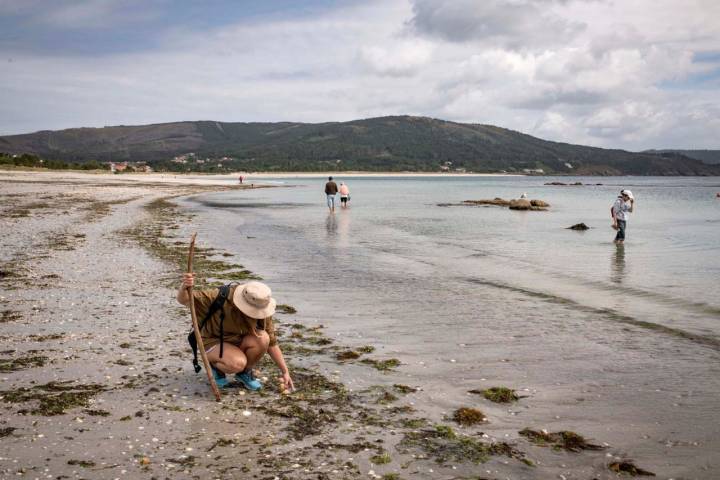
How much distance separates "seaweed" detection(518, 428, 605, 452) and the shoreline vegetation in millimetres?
20

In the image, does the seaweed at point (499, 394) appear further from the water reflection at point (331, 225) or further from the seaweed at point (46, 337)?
the water reflection at point (331, 225)

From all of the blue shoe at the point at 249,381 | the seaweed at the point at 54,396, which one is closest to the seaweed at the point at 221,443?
the blue shoe at the point at 249,381

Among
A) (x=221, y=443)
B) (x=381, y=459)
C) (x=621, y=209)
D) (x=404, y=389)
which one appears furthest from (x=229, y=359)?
(x=621, y=209)

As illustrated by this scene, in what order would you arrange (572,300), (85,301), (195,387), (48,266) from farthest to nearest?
(48,266) < (572,300) < (85,301) < (195,387)

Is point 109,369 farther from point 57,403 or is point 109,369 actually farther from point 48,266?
point 48,266

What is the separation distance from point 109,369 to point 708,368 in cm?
808

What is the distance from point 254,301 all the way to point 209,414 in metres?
1.29

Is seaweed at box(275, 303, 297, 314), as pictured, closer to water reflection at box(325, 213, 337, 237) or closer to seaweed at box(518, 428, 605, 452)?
seaweed at box(518, 428, 605, 452)

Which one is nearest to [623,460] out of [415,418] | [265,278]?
[415,418]

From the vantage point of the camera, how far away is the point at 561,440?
19.5 ft

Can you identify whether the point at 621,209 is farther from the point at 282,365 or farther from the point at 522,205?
the point at 522,205

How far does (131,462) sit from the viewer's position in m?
5.29

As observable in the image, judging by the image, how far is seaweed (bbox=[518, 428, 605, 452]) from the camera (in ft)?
19.0

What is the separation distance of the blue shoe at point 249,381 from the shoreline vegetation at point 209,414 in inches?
4.5
